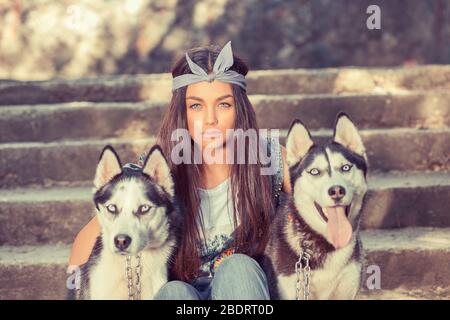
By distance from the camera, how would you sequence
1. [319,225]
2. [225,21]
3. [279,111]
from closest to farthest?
1. [319,225]
2. [279,111]
3. [225,21]

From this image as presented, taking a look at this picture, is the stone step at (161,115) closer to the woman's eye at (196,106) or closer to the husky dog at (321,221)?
the woman's eye at (196,106)

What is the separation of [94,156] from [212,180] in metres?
1.72

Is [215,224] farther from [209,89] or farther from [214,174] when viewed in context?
[209,89]

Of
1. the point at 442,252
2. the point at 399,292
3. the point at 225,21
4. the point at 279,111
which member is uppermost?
the point at 225,21

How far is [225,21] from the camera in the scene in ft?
23.2

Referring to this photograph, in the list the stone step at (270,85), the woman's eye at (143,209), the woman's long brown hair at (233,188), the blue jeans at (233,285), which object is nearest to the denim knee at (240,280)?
the blue jeans at (233,285)

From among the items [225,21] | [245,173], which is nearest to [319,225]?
[245,173]

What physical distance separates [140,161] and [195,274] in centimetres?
65

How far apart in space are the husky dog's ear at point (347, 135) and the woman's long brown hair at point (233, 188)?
0.48 m

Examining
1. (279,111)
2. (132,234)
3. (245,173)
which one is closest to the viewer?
(132,234)

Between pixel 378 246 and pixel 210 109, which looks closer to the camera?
pixel 210 109

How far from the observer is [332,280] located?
110 inches

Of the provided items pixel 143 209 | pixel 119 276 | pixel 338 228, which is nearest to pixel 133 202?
pixel 143 209
